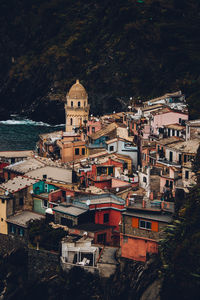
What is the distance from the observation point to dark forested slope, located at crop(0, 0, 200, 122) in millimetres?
159750

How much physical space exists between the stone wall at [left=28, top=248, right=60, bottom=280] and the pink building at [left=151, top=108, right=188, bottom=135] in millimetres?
21705

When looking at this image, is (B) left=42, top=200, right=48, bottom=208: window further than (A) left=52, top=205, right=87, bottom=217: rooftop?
Yes

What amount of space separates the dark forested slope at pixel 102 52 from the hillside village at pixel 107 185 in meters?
77.9

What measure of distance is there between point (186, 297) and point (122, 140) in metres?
28.0

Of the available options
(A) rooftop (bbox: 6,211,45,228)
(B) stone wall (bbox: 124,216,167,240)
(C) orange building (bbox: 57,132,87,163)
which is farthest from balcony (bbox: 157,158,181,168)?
(C) orange building (bbox: 57,132,87,163)

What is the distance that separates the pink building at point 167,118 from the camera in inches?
2645

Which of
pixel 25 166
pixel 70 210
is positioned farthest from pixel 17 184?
pixel 25 166

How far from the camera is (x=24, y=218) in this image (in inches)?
2083

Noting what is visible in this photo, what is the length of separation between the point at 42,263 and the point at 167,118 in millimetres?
23501

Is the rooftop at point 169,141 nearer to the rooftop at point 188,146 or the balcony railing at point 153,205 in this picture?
the rooftop at point 188,146

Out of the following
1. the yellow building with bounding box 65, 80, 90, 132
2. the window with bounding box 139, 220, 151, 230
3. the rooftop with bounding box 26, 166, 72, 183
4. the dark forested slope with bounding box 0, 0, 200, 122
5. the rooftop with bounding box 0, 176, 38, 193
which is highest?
the dark forested slope with bounding box 0, 0, 200, 122

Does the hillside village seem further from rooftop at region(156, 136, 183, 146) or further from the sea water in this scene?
the sea water

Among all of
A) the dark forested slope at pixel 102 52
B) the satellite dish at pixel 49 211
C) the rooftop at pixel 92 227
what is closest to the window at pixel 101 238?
the rooftop at pixel 92 227

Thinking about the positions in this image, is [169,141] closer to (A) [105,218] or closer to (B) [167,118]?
(B) [167,118]
